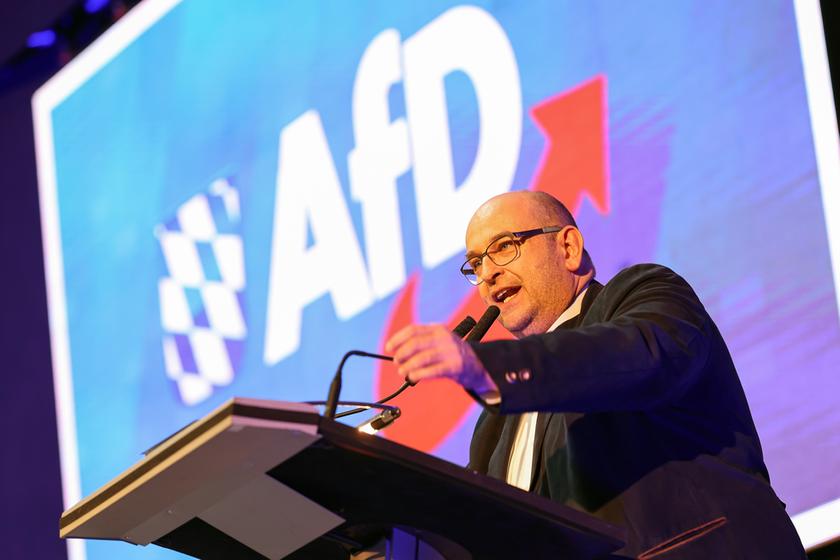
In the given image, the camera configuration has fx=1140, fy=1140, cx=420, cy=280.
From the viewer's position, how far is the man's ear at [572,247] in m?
2.24

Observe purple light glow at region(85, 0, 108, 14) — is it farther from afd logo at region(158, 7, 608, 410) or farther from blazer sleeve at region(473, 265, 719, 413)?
blazer sleeve at region(473, 265, 719, 413)

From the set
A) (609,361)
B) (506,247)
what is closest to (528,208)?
(506,247)

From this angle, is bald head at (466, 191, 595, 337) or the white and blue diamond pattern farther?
the white and blue diamond pattern

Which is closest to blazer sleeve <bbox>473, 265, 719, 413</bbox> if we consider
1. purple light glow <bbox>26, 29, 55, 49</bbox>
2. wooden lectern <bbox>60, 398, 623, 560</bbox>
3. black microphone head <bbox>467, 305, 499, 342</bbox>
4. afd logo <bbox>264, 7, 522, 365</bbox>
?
wooden lectern <bbox>60, 398, 623, 560</bbox>

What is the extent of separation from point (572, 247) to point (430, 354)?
3.40 ft

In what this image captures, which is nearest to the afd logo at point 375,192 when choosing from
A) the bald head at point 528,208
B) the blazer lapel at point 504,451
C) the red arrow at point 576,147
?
the red arrow at point 576,147

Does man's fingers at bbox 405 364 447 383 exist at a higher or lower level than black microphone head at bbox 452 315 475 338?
lower

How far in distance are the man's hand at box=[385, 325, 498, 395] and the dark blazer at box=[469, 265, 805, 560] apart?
0.05m

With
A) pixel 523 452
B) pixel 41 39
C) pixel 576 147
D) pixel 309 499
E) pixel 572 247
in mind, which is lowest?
pixel 309 499

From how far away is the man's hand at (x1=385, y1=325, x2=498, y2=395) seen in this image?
4.17ft

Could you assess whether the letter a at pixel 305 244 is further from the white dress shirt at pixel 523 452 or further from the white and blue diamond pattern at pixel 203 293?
the white dress shirt at pixel 523 452

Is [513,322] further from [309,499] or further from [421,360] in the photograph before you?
[421,360]

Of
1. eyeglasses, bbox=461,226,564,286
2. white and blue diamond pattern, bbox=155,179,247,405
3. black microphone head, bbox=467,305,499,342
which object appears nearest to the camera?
black microphone head, bbox=467,305,499,342

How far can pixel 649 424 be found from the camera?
174 centimetres
